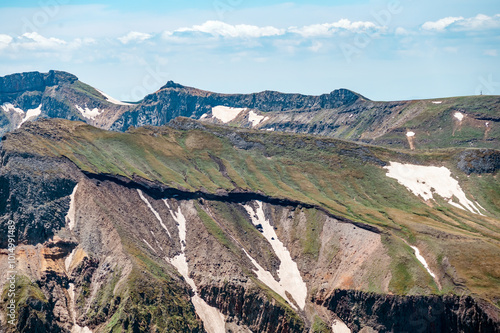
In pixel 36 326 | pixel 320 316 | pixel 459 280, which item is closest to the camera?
pixel 36 326

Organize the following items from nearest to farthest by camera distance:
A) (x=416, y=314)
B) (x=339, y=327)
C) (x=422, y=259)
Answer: (x=416, y=314) → (x=339, y=327) → (x=422, y=259)

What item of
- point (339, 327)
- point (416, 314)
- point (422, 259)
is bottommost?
point (339, 327)

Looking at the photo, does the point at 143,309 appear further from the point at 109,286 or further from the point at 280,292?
the point at 280,292

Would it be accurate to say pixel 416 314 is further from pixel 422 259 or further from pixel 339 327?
pixel 339 327

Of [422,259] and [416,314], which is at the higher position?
[422,259]

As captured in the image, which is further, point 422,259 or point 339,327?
point 422,259

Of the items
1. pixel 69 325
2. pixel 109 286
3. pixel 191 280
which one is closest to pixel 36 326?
pixel 69 325

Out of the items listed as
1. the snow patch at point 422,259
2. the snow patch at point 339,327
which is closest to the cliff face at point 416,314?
the snow patch at point 339,327

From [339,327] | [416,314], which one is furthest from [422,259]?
[339,327]

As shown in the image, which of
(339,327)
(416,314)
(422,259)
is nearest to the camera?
(416,314)
